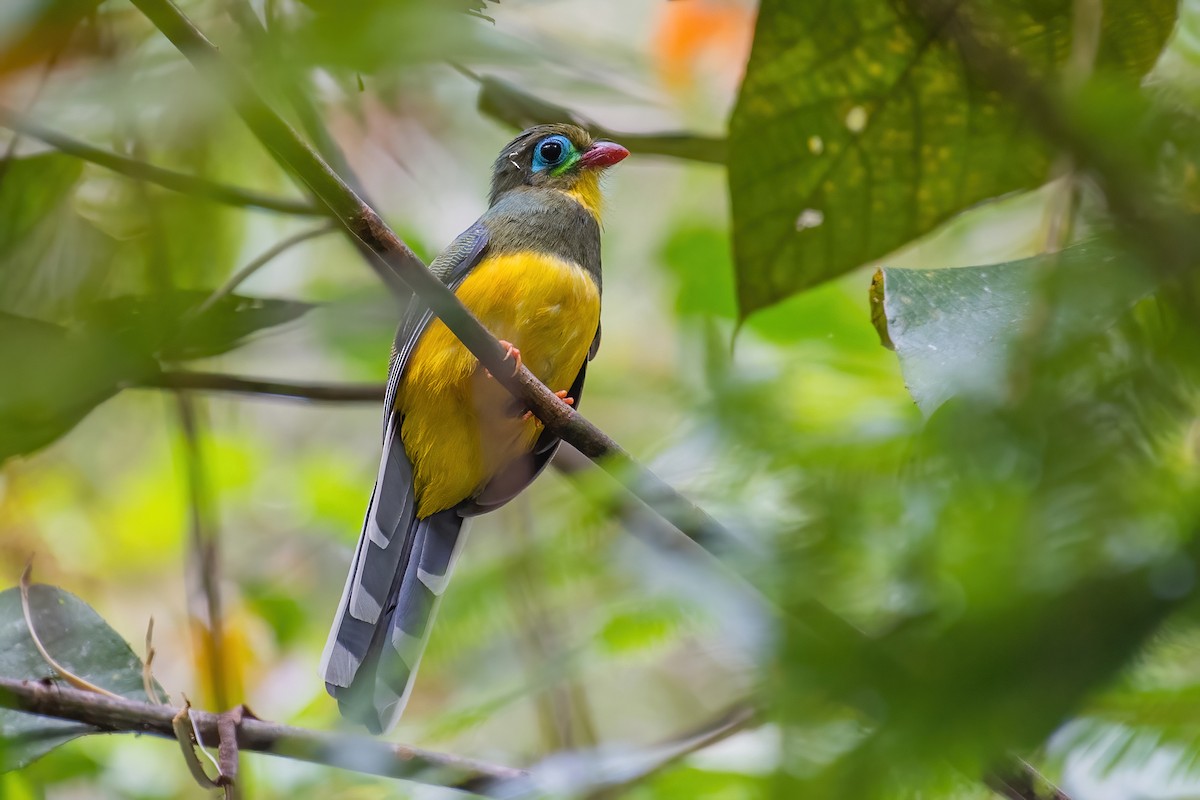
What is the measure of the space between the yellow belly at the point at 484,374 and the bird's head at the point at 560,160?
51 centimetres

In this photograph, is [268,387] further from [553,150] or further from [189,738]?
[553,150]

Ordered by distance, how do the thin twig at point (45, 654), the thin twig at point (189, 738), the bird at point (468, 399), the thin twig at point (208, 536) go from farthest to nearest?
the bird at point (468, 399), the thin twig at point (208, 536), the thin twig at point (45, 654), the thin twig at point (189, 738)

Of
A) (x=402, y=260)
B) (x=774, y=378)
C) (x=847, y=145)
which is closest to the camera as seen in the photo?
(x=774, y=378)

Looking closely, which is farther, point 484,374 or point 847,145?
point 484,374

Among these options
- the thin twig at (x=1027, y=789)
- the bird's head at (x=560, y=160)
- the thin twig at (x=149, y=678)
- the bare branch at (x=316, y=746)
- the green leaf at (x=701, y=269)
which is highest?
the bird's head at (x=560, y=160)

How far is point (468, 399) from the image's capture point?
9.75ft

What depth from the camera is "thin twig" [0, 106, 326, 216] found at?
1054 millimetres

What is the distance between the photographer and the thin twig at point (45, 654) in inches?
72.7

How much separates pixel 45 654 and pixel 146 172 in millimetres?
1003

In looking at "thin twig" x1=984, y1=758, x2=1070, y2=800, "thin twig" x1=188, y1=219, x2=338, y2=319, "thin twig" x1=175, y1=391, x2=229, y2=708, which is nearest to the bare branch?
"thin twig" x1=175, y1=391, x2=229, y2=708

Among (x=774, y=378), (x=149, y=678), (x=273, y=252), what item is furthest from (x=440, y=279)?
(x=774, y=378)

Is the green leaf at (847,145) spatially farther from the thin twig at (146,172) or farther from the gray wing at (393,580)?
the thin twig at (146,172)

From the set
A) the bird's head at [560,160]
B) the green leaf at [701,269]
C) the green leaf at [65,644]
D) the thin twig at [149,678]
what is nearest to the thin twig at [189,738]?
the thin twig at [149,678]

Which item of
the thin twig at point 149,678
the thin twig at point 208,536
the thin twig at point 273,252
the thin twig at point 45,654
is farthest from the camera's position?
the thin twig at point 273,252
